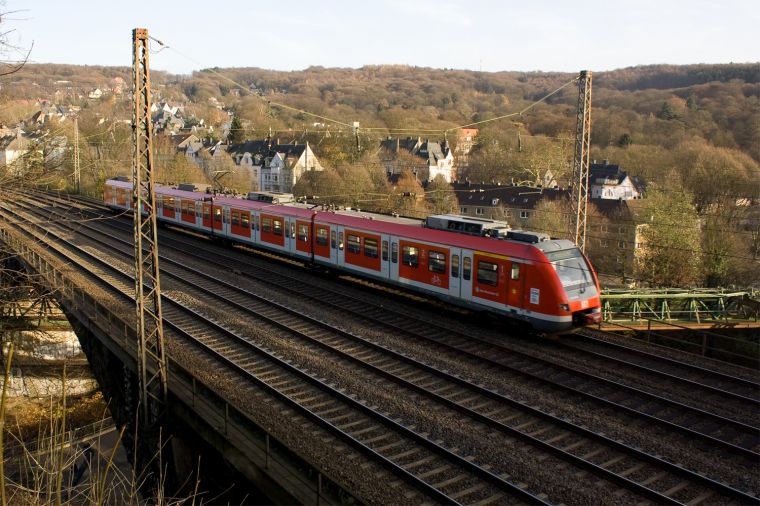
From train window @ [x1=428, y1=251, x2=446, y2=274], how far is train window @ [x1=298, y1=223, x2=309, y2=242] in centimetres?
715

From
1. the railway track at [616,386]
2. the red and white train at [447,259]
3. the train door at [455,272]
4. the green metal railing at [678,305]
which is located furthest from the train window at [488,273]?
the green metal railing at [678,305]

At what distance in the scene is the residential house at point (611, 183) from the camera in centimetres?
6769

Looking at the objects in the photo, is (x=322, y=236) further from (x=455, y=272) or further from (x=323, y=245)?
(x=455, y=272)

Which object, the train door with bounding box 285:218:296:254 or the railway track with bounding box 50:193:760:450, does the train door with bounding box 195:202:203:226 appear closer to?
the train door with bounding box 285:218:296:254

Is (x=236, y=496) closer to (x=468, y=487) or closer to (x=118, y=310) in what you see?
(x=468, y=487)

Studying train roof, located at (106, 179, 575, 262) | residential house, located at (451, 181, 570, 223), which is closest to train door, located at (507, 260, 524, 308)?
train roof, located at (106, 179, 575, 262)

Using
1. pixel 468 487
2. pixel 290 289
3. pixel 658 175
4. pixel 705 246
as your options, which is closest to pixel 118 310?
pixel 290 289

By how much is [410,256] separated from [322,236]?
5166 millimetres

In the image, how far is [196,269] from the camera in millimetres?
24422

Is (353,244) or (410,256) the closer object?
(410,256)

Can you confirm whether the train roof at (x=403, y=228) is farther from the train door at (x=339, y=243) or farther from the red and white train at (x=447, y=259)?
the train door at (x=339, y=243)

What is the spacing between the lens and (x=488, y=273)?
16.0m

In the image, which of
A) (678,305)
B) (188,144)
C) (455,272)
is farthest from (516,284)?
(188,144)

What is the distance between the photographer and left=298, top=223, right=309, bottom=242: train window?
77.5 ft
